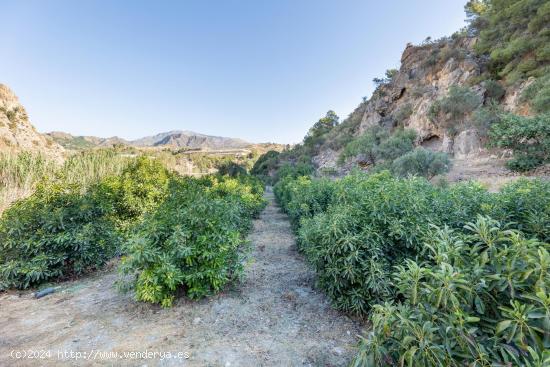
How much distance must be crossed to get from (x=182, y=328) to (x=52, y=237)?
289cm

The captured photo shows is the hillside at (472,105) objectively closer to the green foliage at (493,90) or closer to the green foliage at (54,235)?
the green foliage at (493,90)

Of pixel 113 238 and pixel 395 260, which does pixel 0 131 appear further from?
pixel 395 260

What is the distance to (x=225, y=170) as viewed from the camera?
33.0m

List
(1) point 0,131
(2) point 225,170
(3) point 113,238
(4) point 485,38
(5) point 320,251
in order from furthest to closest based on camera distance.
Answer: (2) point 225,170, (1) point 0,131, (4) point 485,38, (3) point 113,238, (5) point 320,251

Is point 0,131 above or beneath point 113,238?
above

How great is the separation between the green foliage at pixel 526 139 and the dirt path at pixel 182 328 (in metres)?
10.6

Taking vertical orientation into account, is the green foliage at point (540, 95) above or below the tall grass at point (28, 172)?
above

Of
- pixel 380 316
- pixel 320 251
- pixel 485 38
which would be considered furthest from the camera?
pixel 485 38

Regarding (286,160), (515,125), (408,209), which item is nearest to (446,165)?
(515,125)

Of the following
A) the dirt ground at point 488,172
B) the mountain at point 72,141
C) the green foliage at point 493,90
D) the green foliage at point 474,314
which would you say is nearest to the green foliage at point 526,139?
the dirt ground at point 488,172

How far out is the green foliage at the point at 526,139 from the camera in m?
9.30

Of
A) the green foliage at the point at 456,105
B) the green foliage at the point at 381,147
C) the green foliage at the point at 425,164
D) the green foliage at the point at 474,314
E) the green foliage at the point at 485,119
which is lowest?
the green foliage at the point at 474,314

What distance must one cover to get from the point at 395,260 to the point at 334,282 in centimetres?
81

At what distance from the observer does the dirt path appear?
8.38 ft
